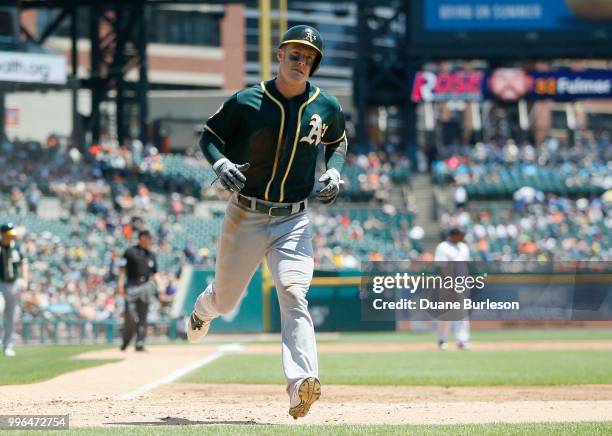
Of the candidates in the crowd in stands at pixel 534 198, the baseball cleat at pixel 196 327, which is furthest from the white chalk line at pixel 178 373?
the crowd in stands at pixel 534 198

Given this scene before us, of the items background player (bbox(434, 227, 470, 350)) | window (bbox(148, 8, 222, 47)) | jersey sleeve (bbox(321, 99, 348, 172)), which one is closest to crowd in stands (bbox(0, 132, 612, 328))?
background player (bbox(434, 227, 470, 350))

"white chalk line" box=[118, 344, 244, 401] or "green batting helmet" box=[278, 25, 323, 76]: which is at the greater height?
"green batting helmet" box=[278, 25, 323, 76]

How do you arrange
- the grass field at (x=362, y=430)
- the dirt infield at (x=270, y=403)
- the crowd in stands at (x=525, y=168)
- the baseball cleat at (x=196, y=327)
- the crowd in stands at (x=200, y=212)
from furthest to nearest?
1. the crowd in stands at (x=525, y=168)
2. the crowd in stands at (x=200, y=212)
3. the baseball cleat at (x=196, y=327)
4. the dirt infield at (x=270, y=403)
5. the grass field at (x=362, y=430)

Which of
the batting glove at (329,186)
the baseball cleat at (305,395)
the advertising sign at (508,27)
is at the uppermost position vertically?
the advertising sign at (508,27)

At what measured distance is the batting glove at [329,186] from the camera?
293 inches

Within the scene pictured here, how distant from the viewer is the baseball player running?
7297 millimetres

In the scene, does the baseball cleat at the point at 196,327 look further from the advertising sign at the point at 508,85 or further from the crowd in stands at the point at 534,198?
the advertising sign at the point at 508,85

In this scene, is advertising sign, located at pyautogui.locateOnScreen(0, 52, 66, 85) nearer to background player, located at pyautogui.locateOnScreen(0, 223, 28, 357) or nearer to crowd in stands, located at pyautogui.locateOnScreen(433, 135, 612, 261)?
crowd in stands, located at pyautogui.locateOnScreen(433, 135, 612, 261)

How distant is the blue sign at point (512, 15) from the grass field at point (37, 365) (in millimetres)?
22712

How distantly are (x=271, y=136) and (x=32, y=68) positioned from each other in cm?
2629

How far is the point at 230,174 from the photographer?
7.18 m

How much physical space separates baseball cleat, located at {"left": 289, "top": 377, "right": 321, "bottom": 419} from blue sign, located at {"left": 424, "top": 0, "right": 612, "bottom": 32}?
104 ft

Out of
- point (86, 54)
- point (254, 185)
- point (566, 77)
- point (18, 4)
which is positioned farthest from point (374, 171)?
point (254, 185)

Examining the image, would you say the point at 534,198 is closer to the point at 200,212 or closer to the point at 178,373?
the point at 200,212
